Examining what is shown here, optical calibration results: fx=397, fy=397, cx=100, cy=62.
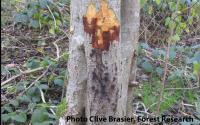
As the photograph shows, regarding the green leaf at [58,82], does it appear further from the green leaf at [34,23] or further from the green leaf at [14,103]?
the green leaf at [34,23]

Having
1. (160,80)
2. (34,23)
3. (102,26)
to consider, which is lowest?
(160,80)

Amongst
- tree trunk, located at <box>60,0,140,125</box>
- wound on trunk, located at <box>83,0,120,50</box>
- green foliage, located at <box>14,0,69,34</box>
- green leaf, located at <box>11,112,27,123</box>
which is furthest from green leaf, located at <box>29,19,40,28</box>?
wound on trunk, located at <box>83,0,120,50</box>

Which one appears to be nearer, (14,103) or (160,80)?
(14,103)

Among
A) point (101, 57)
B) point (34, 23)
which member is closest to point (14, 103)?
point (101, 57)

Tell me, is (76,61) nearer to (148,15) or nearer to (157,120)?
(157,120)

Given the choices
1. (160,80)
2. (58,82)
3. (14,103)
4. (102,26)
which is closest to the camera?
(102,26)

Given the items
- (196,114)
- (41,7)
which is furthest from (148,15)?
(196,114)

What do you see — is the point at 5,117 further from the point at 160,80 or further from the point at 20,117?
the point at 160,80

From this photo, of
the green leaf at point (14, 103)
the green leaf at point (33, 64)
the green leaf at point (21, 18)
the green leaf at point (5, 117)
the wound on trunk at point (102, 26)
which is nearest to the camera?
the wound on trunk at point (102, 26)

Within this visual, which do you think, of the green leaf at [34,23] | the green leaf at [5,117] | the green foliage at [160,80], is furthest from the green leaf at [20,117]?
the green leaf at [34,23]
